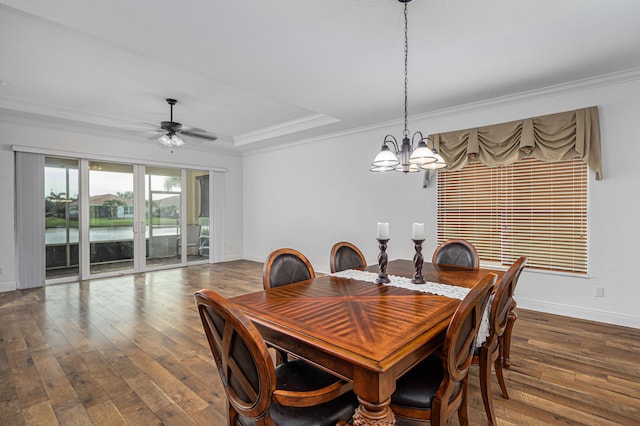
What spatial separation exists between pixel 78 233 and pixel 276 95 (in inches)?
173

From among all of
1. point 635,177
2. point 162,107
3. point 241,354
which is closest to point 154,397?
point 241,354

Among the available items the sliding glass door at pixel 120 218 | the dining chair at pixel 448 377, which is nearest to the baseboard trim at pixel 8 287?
the sliding glass door at pixel 120 218

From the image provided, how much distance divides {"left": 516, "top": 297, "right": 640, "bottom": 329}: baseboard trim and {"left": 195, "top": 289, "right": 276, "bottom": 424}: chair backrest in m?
3.88

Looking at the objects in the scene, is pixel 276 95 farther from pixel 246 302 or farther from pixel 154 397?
pixel 154 397

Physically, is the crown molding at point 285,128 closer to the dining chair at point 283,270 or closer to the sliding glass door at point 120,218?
the sliding glass door at point 120,218

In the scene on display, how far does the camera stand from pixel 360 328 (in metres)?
1.42

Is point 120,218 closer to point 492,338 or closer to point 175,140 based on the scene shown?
point 175,140

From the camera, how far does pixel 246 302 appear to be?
1.82 metres

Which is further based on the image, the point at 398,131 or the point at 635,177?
the point at 398,131

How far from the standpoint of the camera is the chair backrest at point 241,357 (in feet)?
3.60

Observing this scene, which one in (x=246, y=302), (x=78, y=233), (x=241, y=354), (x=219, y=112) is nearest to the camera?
(x=241, y=354)

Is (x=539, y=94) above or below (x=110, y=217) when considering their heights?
above

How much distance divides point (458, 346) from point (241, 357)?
0.92 meters

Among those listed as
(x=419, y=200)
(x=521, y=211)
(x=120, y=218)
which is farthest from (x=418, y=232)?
(x=120, y=218)
